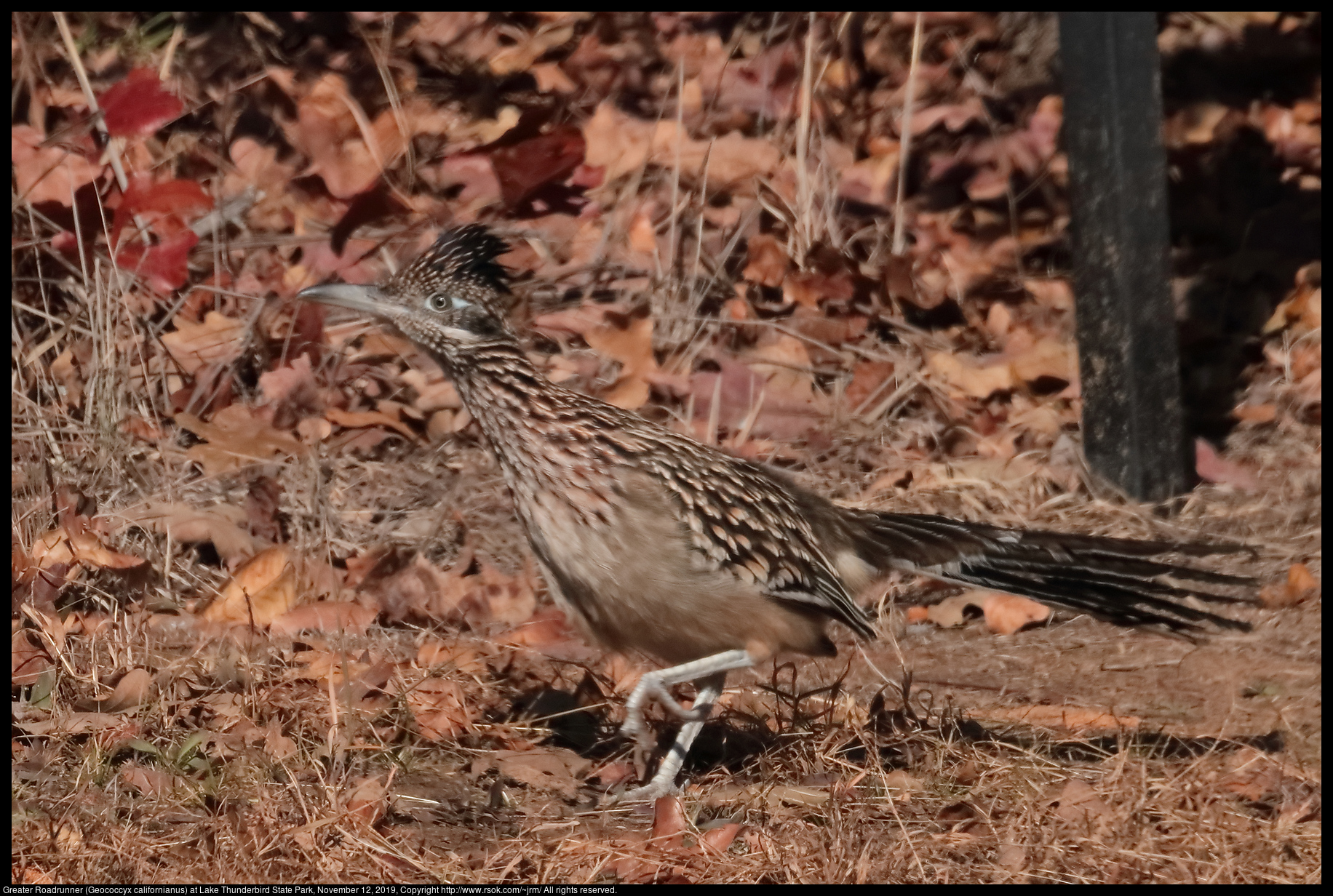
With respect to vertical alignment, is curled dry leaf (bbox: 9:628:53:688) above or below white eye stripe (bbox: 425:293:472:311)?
below

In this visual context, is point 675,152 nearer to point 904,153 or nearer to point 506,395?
point 904,153

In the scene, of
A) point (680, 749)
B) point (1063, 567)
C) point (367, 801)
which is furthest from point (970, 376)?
point (367, 801)

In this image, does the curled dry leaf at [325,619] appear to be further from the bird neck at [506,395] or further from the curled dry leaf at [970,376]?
the curled dry leaf at [970,376]

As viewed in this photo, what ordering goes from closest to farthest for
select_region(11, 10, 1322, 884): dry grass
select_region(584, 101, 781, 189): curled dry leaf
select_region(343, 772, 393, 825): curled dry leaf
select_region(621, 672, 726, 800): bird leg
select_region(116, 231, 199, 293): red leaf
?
1. select_region(11, 10, 1322, 884): dry grass
2. select_region(343, 772, 393, 825): curled dry leaf
3. select_region(621, 672, 726, 800): bird leg
4. select_region(116, 231, 199, 293): red leaf
5. select_region(584, 101, 781, 189): curled dry leaf

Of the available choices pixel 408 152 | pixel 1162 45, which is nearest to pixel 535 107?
pixel 408 152

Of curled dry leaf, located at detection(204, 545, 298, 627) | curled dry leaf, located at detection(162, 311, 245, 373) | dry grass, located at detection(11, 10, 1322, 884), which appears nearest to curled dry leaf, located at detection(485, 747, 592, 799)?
dry grass, located at detection(11, 10, 1322, 884)

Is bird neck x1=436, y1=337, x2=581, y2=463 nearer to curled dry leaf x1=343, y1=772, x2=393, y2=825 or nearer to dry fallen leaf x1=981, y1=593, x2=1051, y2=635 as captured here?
curled dry leaf x1=343, y1=772, x2=393, y2=825

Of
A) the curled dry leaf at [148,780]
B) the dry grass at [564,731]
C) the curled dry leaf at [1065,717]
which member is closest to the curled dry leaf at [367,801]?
the dry grass at [564,731]

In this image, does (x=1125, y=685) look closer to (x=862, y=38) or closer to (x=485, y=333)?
(x=485, y=333)
